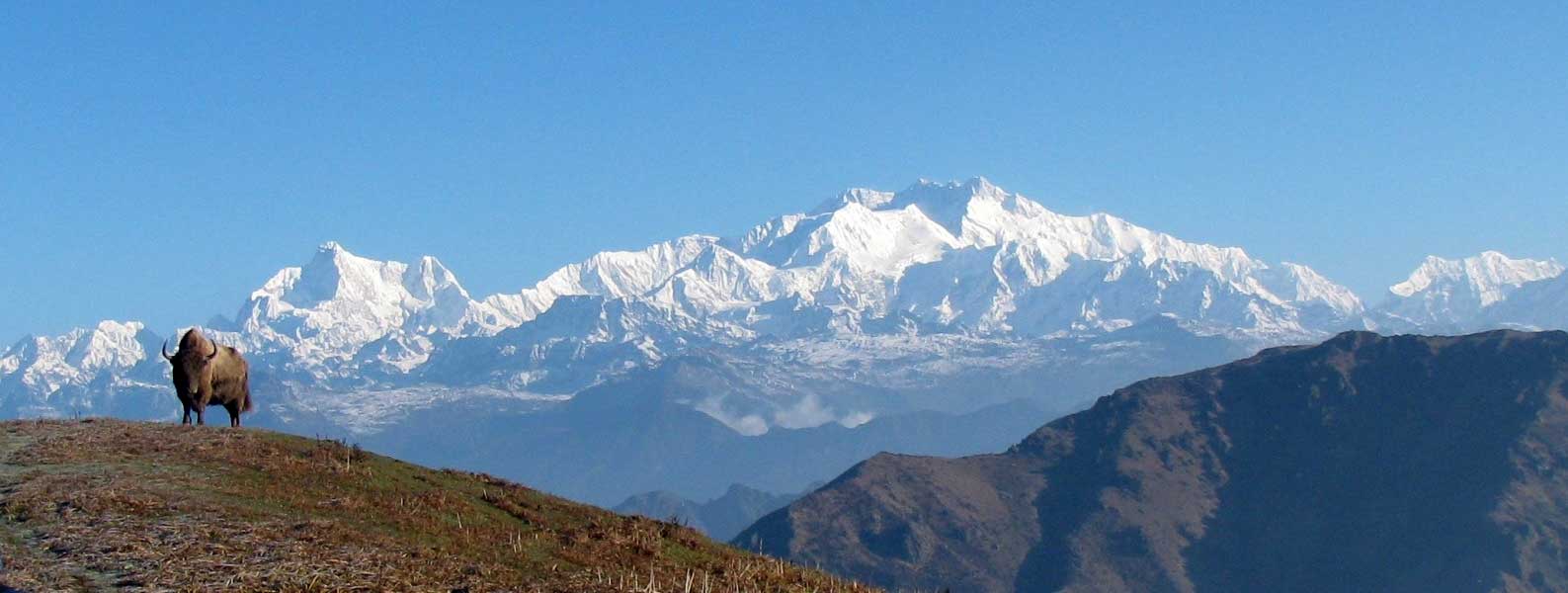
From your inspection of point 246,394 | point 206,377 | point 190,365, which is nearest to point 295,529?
point 190,365

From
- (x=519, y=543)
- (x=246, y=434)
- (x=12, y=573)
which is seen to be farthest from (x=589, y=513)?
(x=12, y=573)

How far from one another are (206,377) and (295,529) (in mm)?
18188

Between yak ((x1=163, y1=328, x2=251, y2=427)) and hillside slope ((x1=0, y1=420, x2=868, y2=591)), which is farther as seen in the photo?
yak ((x1=163, y1=328, x2=251, y2=427))

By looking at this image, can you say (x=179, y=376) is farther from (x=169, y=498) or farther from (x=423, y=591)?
(x=423, y=591)

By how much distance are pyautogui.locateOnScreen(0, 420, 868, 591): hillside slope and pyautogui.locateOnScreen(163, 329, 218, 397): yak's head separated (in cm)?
486

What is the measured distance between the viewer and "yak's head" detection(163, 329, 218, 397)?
40625mm

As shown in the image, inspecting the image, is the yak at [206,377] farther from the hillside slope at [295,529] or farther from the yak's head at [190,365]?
the hillside slope at [295,529]

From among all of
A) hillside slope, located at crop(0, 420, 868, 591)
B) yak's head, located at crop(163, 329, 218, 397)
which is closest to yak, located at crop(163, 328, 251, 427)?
yak's head, located at crop(163, 329, 218, 397)

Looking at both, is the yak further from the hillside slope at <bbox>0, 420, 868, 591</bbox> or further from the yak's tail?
the hillside slope at <bbox>0, 420, 868, 591</bbox>

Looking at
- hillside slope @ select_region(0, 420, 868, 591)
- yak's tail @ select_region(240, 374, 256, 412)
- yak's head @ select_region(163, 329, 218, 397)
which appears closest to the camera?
hillside slope @ select_region(0, 420, 868, 591)

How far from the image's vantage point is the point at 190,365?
4069cm

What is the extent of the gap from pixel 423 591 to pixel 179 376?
73.1 ft

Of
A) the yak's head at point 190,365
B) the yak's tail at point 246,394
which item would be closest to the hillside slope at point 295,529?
the yak's head at point 190,365

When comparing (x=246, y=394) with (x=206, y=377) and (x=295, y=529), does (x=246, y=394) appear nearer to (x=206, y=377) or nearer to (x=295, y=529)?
(x=206, y=377)
